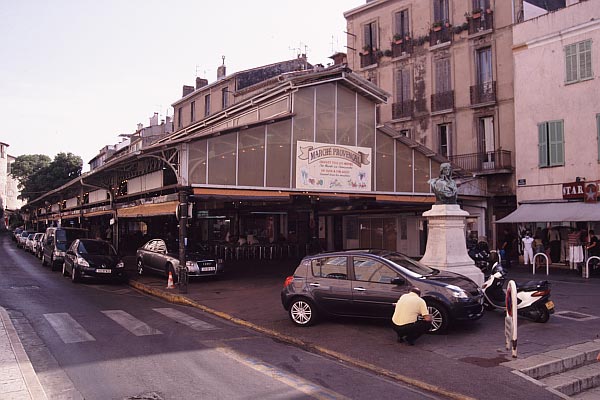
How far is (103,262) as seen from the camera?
59.0 feet

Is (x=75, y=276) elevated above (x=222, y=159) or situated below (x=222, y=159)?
below

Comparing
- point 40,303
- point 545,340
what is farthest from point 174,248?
point 545,340

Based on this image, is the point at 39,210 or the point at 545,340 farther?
the point at 39,210

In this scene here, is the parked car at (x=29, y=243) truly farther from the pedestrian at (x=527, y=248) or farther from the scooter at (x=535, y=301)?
the scooter at (x=535, y=301)

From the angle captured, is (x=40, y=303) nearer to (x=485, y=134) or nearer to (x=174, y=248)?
(x=174, y=248)

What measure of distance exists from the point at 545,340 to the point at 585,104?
14.9 metres

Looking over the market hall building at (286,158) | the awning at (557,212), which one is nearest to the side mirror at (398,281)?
the market hall building at (286,158)

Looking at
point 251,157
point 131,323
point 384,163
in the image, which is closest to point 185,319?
point 131,323

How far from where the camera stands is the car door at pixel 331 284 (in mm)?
9969

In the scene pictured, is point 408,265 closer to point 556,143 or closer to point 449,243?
point 449,243

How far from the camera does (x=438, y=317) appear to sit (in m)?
9.22

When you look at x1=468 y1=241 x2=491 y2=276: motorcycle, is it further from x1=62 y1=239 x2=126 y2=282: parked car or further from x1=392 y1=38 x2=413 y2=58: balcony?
x1=392 y1=38 x2=413 y2=58: balcony

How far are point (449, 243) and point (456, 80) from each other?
16.5 meters

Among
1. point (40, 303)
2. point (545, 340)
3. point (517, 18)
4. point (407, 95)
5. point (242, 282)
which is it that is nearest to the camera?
point (545, 340)
